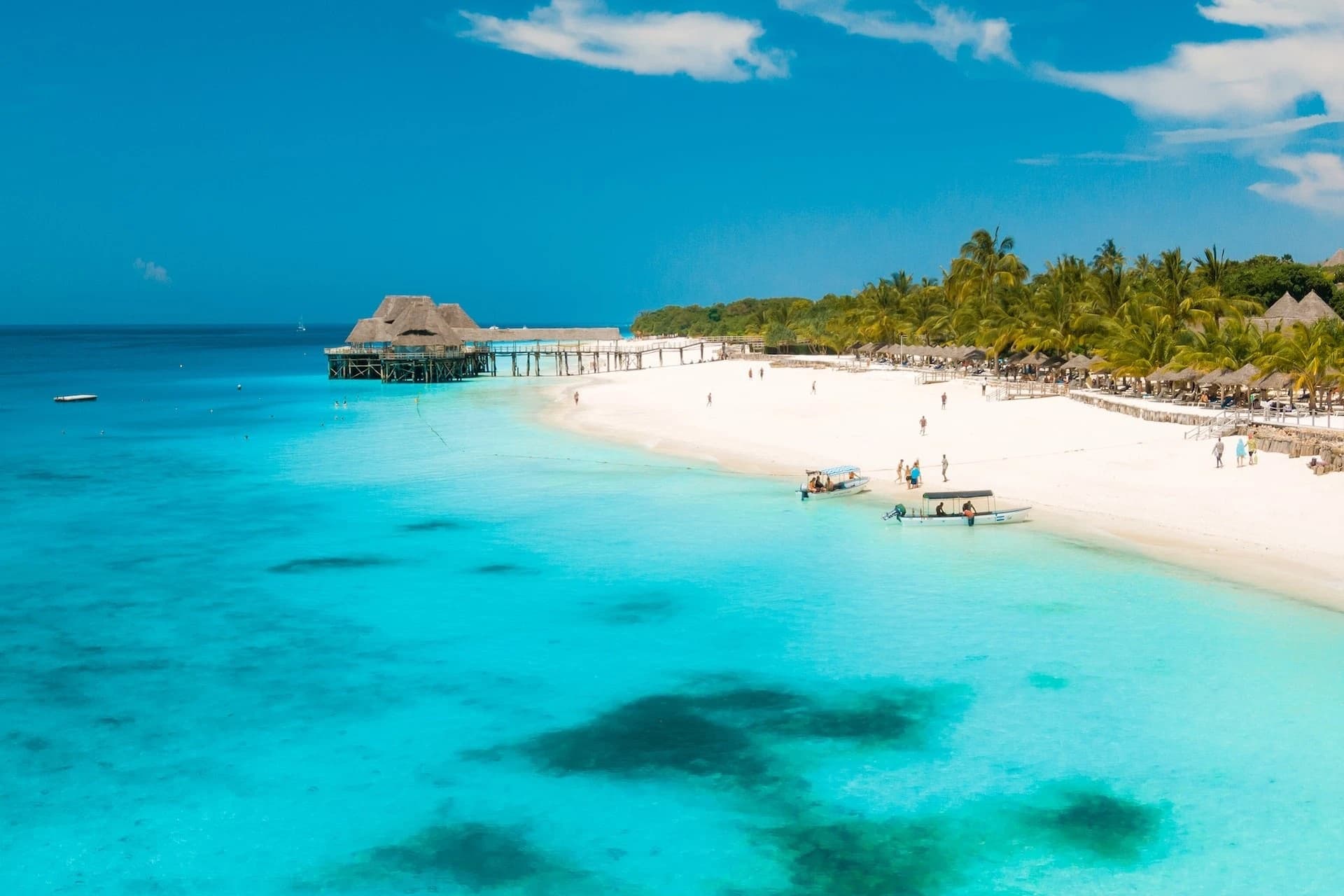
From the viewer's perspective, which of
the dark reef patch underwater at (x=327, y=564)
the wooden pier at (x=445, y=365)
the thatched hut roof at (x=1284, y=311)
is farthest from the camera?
the wooden pier at (x=445, y=365)

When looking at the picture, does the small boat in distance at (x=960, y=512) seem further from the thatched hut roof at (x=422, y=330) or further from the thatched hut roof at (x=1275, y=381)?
the thatched hut roof at (x=422, y=330)

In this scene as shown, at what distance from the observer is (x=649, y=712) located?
13.3 metres

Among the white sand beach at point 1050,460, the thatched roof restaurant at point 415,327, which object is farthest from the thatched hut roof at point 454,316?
the white sand beach at point 1050,460

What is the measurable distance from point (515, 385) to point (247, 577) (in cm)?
5145

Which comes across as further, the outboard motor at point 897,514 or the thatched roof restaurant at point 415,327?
the thatched roof restaurant at point 415,327

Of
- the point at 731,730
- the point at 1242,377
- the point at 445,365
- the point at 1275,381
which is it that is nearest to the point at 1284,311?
the point at 1242,377

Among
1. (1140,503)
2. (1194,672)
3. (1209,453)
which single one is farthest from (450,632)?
(1209,453)

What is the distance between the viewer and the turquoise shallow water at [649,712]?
392 inches

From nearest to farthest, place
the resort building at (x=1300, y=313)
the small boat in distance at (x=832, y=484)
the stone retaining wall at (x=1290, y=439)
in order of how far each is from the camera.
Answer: the stone retaining wall at (x=1290, y=439) < the small boat in distance at (x=832, y=484) < the resort building at (x=1300, y=313)

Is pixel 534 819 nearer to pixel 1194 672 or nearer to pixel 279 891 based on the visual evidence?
pixel 279 891

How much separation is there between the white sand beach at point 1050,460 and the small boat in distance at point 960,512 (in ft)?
1.82

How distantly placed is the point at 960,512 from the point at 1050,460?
21.8ft

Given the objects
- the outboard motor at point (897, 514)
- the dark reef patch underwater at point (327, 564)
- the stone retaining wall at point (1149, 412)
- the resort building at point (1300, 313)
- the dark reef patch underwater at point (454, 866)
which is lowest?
the dark reef patch underwater at point (454, 866)

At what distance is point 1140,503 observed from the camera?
2319 cm
